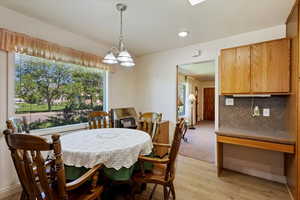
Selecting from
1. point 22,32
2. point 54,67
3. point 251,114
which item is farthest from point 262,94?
point 22,32

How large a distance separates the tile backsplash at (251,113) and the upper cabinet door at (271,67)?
12.8 inches

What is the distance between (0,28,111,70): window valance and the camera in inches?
75.9

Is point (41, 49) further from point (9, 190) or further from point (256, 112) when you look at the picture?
point (256, 112)

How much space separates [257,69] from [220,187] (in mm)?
1834

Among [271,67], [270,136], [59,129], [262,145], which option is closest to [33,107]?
[59,129]

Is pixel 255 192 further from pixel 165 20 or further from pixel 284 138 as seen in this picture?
pixel 165 20

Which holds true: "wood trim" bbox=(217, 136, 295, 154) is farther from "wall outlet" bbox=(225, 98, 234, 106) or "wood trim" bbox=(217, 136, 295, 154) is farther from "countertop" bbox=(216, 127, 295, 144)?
"wall outlet" bbox=(225, 98, 234, 106)

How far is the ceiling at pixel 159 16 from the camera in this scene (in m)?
1.87

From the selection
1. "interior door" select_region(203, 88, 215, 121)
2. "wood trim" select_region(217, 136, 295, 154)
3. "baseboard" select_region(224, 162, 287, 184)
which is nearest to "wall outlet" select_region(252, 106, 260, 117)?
"wood trim" select_region(217, 136, 295, 154)

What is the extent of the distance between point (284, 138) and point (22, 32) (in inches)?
151

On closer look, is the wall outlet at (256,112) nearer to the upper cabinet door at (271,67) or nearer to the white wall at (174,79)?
the upper cabinet door at (271,67)

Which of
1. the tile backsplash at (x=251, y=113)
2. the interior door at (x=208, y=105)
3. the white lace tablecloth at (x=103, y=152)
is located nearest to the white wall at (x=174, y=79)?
the tile backsplash at (x=251, y=113)

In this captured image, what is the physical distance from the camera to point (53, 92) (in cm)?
255

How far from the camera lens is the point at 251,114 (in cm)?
257
